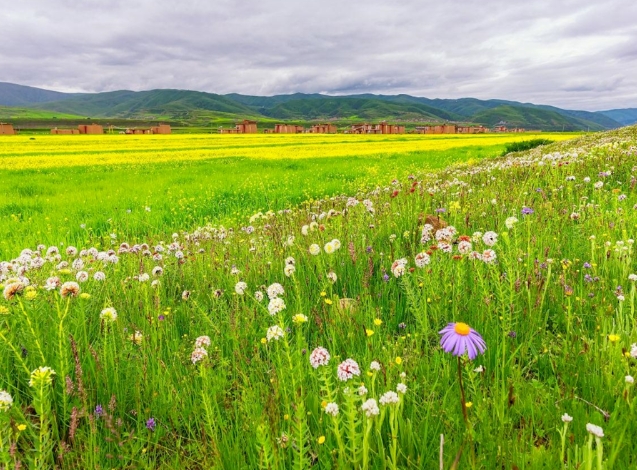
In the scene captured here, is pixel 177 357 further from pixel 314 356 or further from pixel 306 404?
pixel 314 356

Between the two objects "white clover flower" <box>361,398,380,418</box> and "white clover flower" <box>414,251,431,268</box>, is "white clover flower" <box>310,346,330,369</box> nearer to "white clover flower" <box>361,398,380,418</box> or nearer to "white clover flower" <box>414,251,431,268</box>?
"white clover flower" <box>361,398,380,418</box>

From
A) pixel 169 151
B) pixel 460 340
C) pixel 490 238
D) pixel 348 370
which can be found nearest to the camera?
pixel 460 340

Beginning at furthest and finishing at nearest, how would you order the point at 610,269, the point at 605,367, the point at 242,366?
the point at 610,269 → the point at 242,366 → the point at 605,367

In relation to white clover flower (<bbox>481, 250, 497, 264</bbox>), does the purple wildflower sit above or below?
below

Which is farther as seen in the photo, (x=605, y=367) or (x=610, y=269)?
(x=610, y=269)

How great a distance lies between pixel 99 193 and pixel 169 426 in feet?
47.3

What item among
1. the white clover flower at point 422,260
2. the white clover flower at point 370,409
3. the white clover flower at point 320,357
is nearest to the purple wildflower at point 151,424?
the white clover flower at point 320,357

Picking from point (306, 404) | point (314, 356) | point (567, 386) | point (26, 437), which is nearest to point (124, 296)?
point (26, 437)

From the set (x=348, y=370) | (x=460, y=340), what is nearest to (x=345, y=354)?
(x=348, y=370)

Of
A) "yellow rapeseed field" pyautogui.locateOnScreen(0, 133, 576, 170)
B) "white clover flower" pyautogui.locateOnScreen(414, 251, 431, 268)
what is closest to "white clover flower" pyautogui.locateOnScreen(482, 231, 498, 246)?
"white clover flower" pyautogui.locateOnScreen(414, 251, 431, 268)

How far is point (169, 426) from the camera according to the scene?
7.29ft

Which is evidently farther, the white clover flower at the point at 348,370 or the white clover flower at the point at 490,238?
the white clover flower at the point at 490,238

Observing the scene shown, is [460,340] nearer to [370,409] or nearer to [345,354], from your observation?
[370,409]

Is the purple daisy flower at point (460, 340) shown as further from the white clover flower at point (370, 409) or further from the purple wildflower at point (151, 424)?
the purple wildflower at point (151, 424)
